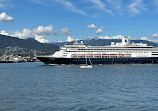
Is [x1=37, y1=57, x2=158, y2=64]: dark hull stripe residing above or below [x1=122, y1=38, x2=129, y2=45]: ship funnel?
below

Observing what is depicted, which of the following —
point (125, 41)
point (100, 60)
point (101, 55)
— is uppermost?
point (125, 41)

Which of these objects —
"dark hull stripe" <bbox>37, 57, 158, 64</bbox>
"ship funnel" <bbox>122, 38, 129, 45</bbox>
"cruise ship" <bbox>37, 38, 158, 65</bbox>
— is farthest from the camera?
"ship funnel" <bbox>122, 38, 129, 45</bbox>

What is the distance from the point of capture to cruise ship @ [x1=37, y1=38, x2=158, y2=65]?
109 metres

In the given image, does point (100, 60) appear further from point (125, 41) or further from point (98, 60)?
point (125, 41)

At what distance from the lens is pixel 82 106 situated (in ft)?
93.8

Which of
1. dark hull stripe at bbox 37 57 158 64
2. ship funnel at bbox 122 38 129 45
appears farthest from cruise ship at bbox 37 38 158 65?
ship funnel at bbox 122 38 129 45

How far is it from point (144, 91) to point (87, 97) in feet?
31.9

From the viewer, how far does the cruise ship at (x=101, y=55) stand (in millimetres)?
108688

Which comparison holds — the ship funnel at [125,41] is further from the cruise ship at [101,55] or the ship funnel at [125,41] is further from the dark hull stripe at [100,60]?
the dark hull stripe at [100,60]

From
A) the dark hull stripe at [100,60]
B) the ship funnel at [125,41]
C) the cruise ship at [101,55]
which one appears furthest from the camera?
the ship funnel at [125,41]

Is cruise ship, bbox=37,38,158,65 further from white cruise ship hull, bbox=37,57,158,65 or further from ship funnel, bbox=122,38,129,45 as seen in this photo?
ship funnel, bbox=122,38,129,45

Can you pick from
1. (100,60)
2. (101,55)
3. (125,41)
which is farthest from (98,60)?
(125,41)

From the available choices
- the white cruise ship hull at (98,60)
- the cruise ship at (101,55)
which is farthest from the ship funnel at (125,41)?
the white cruise ship hull at (98,60)

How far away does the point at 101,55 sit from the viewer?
376 ft
